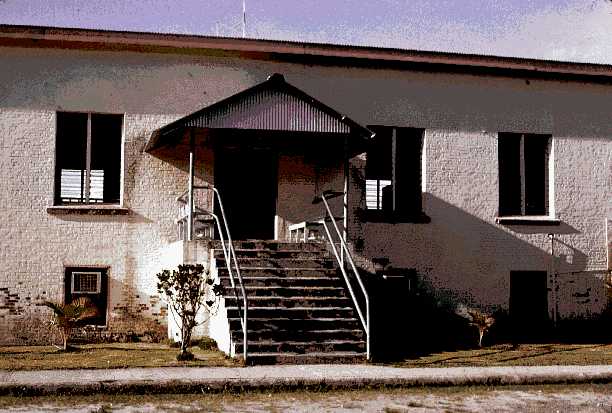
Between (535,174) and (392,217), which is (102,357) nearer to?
(392,217)

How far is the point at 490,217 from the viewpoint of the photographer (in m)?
18.7

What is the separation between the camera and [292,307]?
13.6 metres

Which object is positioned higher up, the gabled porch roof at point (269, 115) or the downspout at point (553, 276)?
the gabled porch roof at point (269, 115)

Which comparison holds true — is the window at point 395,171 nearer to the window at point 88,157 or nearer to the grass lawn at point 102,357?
the window at point 88,157

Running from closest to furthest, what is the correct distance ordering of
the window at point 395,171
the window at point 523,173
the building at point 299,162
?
the building at point 299,162 → the window at point 395,171 → the window at point 523,173

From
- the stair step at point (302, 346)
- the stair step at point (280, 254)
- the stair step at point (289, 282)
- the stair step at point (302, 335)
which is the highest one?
the stair step at point (280, 254)

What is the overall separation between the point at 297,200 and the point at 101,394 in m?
8.17

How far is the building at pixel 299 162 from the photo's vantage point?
16.5m

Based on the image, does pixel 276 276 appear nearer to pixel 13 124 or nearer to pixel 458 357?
pixel 458 357

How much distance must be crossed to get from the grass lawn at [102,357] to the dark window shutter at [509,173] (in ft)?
27.7

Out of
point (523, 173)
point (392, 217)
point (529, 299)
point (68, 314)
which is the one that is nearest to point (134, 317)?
point (68, 314)

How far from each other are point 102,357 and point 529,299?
9.99m

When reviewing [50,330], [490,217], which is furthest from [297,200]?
[50,330]

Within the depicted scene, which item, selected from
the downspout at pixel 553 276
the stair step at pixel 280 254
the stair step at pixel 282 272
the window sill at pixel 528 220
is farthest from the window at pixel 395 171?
the stair step at pixel 282 272
